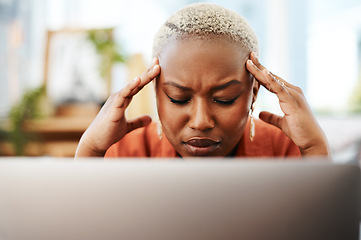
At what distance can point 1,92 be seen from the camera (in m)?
2.75

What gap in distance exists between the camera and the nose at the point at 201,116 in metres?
0.63

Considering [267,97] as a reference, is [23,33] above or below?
above

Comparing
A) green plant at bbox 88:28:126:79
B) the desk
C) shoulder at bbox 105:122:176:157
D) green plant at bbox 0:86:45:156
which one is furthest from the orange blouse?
green plant at bbox 0:86:45:156

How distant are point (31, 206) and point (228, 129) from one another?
44 cm

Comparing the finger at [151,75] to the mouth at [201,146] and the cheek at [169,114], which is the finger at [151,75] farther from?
the mouth at [201,146]

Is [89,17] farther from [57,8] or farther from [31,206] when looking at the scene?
[31,206]

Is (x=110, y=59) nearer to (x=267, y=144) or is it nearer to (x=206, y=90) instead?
(x=267, y=144)

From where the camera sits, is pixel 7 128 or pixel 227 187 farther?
pixel 7 128

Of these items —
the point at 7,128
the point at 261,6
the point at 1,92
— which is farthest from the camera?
the point at 261,6

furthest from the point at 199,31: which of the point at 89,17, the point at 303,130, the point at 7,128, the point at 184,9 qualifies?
the point at 89,17

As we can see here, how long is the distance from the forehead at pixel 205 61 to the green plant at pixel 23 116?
1.99 metres

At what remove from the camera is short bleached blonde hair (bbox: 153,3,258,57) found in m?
0.65

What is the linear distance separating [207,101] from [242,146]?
0.95 feet

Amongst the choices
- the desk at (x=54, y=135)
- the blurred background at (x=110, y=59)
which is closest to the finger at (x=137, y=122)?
the blurred background at (x=110, y=59)
